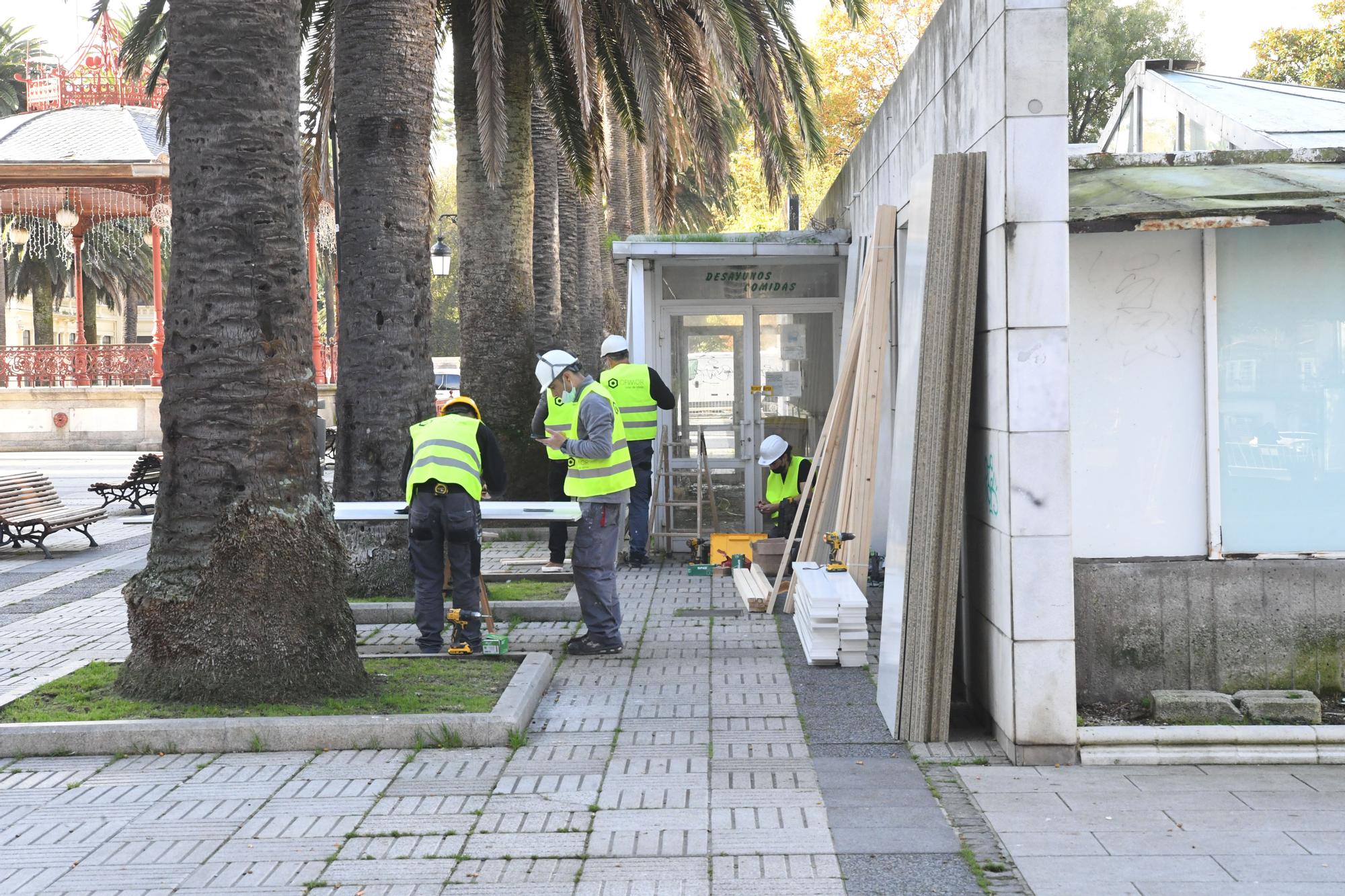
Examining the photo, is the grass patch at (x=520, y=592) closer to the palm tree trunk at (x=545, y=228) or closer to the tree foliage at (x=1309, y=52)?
the palm tree trunk at (x=545, y=228)

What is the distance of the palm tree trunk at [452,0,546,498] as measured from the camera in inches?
543

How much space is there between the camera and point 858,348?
30.4ft

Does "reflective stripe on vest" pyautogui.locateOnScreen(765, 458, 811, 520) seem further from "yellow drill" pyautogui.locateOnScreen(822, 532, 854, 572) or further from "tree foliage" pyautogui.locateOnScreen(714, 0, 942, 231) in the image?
"tree foliage" pyautogui.locateOnScreen(714, 0, 942, 231)

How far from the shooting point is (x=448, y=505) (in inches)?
307

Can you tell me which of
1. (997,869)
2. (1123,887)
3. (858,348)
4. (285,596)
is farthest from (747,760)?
(858,348)

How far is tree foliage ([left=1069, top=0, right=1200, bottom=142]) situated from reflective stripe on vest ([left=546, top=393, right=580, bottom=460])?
31.1m

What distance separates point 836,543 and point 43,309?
1602 inches

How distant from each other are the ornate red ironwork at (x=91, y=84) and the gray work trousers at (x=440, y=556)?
2856 centimetres

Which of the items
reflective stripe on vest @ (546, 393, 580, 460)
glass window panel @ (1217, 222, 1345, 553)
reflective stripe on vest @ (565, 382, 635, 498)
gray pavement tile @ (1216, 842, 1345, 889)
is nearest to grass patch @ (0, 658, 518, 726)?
reflective stripe on vest @ (565, 382, 635, 498)

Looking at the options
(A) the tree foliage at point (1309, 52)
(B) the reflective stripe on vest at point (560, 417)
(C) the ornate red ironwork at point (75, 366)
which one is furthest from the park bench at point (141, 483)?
(A) the tree foliage at point (1309, 52)

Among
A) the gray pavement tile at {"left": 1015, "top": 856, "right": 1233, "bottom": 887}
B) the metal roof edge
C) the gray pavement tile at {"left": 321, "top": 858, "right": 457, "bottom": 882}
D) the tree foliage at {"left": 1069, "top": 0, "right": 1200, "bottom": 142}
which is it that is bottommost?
the gray pavement tile at {"left": 321, "top": 858, "right": 457, "bottom": 882}

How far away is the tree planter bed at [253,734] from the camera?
6109mm

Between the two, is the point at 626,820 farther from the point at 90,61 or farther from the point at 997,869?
the point at 90,61

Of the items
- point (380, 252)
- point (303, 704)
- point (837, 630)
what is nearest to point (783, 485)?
point (837, 630)
